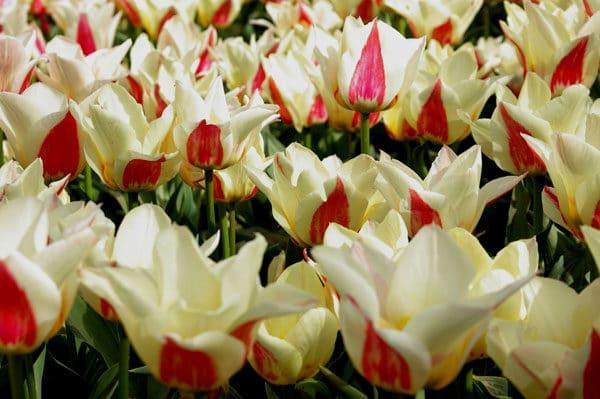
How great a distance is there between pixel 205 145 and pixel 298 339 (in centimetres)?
48

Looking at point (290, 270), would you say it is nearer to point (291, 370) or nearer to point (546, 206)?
point (291, 370)

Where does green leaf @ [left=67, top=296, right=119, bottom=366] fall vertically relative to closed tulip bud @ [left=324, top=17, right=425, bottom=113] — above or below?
below

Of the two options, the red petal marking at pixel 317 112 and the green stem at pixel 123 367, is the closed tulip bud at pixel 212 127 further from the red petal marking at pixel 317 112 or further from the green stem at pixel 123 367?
the red petal marking at pixel 317 112

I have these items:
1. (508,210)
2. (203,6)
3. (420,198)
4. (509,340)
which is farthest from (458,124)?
(203,6)

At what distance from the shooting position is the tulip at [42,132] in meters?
1.65

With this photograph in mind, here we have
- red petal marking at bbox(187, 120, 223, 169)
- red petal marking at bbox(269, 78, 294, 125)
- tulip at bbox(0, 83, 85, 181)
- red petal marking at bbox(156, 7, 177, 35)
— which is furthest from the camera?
red petal marking at bbox(156, 7, 177, 35)

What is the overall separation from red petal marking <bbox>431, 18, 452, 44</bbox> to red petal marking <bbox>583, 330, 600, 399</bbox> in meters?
1.78

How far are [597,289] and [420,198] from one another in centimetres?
31

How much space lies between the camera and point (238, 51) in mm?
2486

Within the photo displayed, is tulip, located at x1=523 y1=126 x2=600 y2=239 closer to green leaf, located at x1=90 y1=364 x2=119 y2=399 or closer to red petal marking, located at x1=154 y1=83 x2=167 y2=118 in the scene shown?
green leaf, located at x1=90 y1=364 x2=119 y2=399

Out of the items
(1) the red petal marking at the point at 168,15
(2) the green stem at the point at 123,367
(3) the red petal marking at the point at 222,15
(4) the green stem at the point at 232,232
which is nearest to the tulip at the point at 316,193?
(4) the green stem at the point at 232,232

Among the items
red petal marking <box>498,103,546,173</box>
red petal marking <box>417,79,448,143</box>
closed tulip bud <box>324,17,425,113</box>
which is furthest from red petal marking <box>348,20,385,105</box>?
red petal marking <box>498,103,546,173</box>

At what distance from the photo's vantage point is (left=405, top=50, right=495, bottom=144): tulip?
1.89m

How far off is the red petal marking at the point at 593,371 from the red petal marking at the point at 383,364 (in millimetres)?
179
